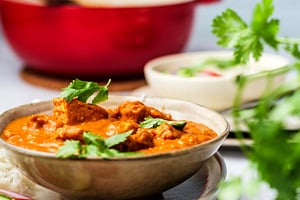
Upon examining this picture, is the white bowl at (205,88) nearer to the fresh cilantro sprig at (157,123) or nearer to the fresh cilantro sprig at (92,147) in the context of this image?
the fresh cilantro sprig at (157,123)

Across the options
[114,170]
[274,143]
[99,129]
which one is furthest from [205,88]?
[274,143]

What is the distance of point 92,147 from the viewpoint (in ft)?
3.77

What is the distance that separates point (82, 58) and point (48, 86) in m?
0.18

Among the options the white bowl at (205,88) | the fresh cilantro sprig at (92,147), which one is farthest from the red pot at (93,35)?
the fresh cilantro sprig at (92,147)

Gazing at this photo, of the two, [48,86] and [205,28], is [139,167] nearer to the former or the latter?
[48,86]

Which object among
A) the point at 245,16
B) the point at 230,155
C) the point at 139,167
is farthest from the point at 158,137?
the point at 245,16

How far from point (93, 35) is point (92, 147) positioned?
1.13 metres

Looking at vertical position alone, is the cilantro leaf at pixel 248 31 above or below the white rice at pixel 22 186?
above

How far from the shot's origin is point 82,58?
2281 mm

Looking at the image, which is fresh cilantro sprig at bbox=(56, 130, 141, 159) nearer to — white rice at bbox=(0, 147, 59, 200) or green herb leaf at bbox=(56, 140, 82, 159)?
green herb leaf at bbox=(56, 140, 82, 159)

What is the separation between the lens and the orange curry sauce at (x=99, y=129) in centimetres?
120

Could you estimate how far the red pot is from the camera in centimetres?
223

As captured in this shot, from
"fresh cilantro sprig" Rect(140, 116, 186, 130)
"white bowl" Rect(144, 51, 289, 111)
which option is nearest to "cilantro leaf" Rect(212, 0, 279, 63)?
"fresh cilantro sprig" Rect(140, 116, 186, 130)

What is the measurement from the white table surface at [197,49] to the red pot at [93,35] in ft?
0.36
